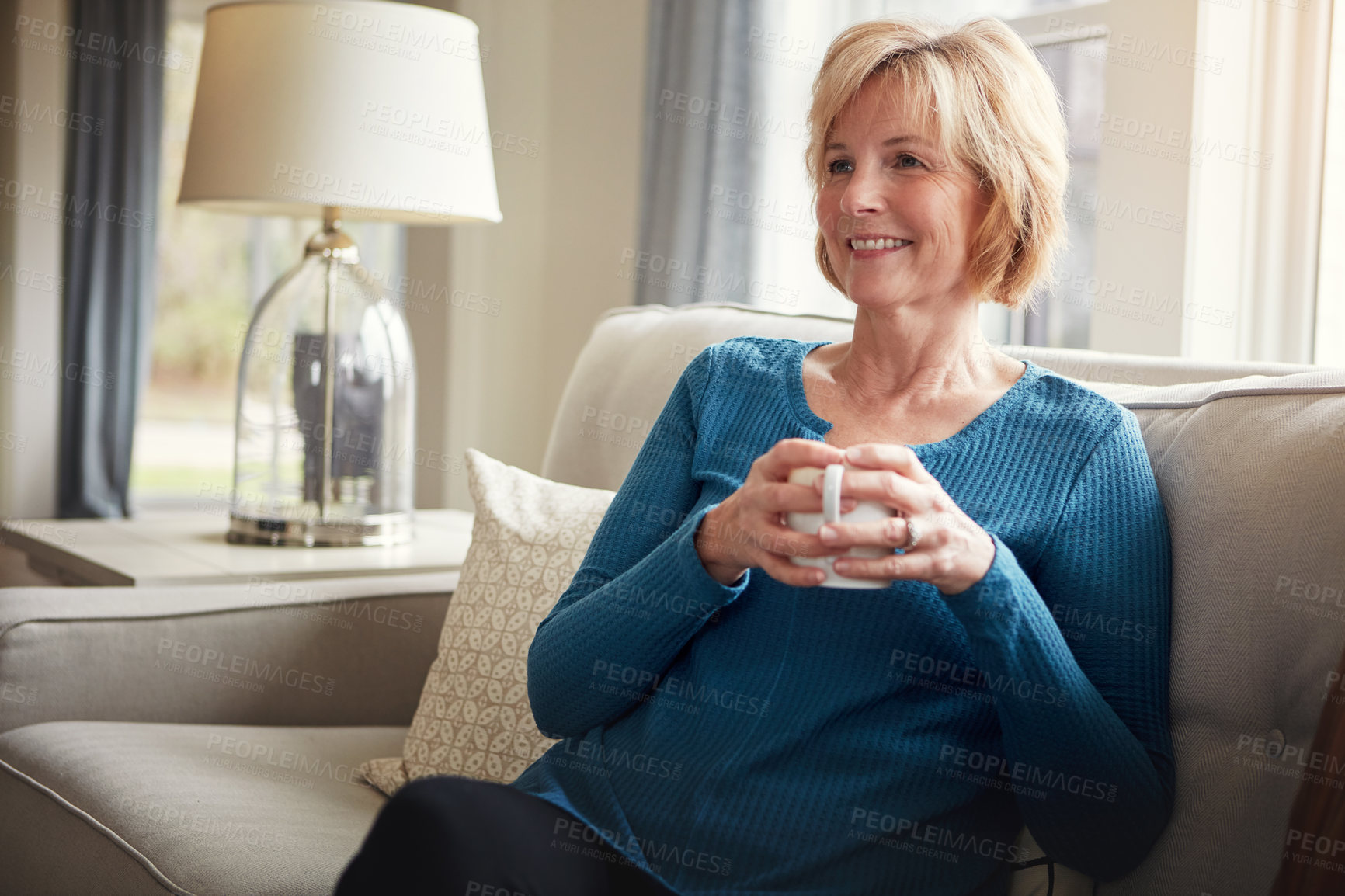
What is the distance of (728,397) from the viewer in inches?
48.9

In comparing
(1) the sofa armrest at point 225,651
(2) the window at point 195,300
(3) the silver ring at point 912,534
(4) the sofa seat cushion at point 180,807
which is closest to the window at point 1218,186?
(3) the silver ring at point 912,534

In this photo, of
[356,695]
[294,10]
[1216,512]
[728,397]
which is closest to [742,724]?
[728,397]

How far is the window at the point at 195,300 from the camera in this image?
4.78m

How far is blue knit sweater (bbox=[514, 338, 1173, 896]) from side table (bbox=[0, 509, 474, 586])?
0.84 metres

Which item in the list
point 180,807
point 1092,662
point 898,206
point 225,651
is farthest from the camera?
point 225,651

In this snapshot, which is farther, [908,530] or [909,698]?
[909,698]

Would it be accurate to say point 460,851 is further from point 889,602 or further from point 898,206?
point 898,206

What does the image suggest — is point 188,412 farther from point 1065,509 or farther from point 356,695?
point 1065,509

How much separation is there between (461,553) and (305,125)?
76 centimetres

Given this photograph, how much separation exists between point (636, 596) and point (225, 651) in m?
0.81

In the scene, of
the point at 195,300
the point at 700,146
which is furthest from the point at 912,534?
the point at 195,300

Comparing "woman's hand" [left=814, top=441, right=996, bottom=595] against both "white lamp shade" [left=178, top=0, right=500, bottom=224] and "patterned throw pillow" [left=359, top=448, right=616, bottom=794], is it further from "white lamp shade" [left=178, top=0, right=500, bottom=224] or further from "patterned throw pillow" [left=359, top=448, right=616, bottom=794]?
"white lamp shade" [left=178, top=0, right=500, bottom=224]

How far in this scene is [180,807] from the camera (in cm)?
127

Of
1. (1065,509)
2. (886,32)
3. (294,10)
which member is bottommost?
(1065,509)
